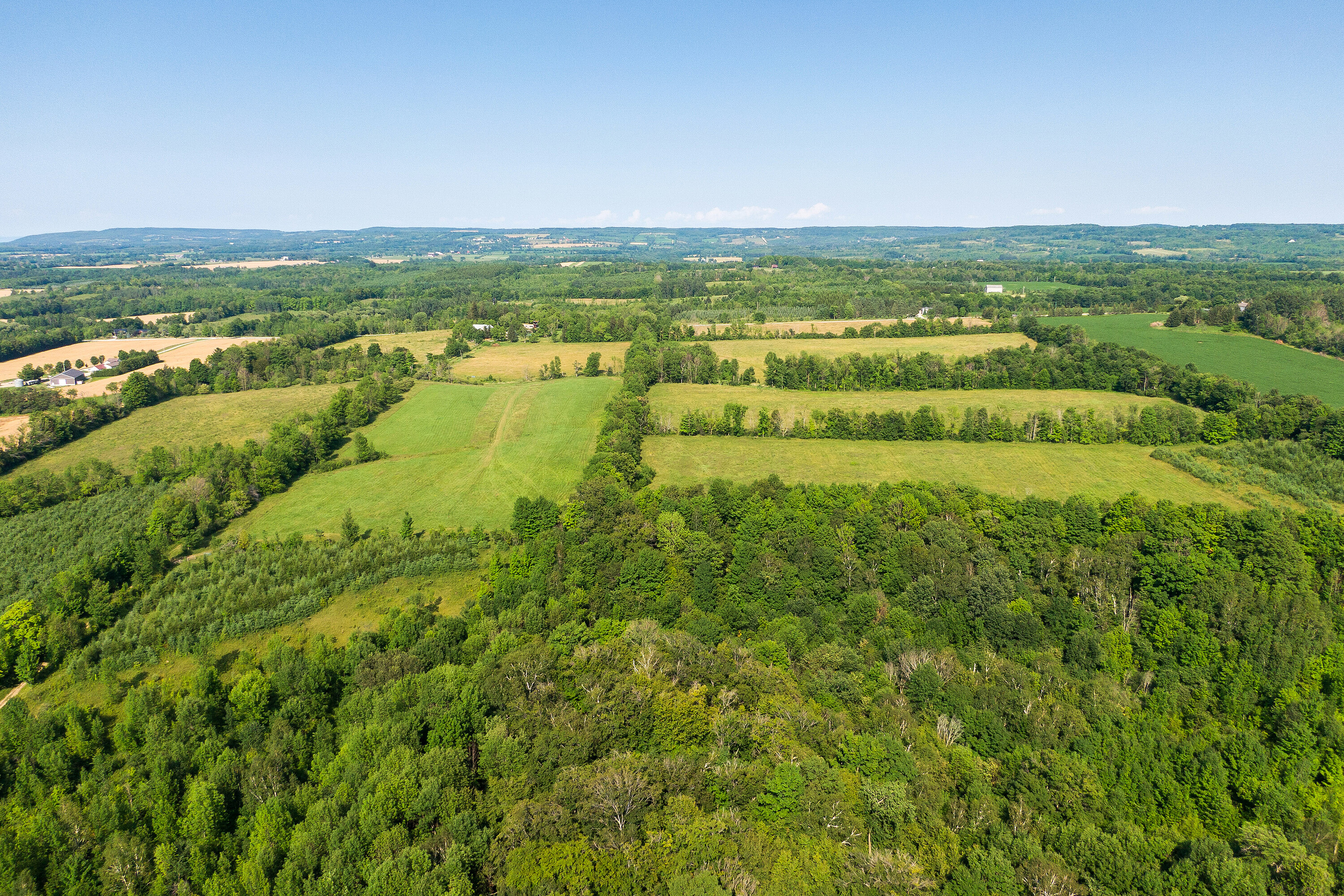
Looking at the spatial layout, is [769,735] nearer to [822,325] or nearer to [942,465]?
[942,465]

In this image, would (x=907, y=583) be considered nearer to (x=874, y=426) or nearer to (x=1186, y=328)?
(x=874, y=426)

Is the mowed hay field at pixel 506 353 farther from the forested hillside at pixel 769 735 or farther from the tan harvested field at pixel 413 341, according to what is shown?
the forested hillside at pixel 769 735

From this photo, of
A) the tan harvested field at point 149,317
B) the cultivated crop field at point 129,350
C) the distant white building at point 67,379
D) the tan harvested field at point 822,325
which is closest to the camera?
the distant white building at point 67,379

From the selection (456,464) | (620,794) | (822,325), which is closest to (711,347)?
(822,325)

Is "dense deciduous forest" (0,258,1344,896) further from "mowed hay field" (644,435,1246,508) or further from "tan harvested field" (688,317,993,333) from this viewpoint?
"tan harvested field" (688,317,993,333)

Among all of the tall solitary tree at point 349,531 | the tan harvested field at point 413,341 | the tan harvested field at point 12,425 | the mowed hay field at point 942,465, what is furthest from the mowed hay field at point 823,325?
the tan harvested field at point 12,425

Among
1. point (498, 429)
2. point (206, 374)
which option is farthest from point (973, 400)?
point (206, 374)
